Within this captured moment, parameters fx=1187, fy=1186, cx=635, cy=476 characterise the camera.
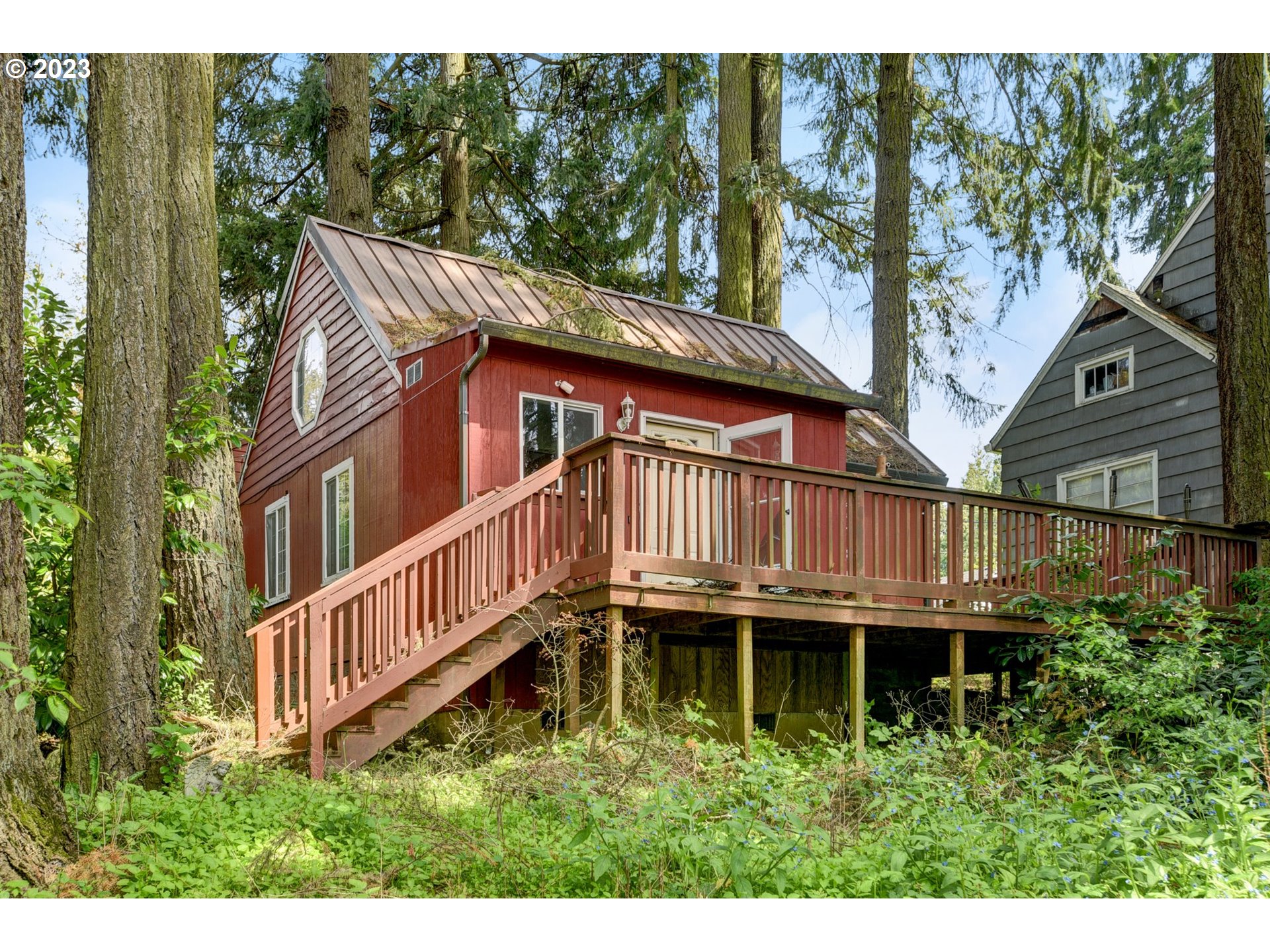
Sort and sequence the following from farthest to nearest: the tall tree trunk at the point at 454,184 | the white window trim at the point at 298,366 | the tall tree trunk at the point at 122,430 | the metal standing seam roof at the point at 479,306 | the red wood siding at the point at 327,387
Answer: the tall tree trunk at the point at 454,184
the white window trim at the point at 298,366
the red wood siding at the point at 327,387
the metal standing seam roof at the point at 479,306
the tall tree trunk at the point at 122,430

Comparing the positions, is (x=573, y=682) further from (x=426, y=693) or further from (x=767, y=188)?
(x=767, y=188)

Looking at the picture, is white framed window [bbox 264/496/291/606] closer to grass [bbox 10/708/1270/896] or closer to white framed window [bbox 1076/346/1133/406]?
grass [bbox 10/708/1270/896]

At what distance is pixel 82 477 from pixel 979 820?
5.61 metres

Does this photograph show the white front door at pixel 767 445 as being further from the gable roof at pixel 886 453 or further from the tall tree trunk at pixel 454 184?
the tall tree trunk at pixel 454 184

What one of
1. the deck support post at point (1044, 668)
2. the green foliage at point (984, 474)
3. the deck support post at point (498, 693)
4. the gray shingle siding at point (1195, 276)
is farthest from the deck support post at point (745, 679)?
the green foliage at point (984, 474)

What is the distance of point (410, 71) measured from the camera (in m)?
20.3

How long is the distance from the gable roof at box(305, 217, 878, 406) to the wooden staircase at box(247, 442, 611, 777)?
2.68m

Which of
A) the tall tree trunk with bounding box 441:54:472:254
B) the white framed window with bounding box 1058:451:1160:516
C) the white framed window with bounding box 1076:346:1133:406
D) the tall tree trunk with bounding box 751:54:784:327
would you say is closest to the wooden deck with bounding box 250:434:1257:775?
the white framed window with bounding box 1058:451:1160:516

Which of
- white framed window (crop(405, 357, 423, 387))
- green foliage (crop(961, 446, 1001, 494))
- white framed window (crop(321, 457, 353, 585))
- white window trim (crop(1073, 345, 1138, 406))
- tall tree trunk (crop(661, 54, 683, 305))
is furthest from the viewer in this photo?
green foliage (crop(961, 446, 1001, 494))

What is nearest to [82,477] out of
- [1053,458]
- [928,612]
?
[928,612]

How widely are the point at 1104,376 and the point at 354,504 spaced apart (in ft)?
33.7

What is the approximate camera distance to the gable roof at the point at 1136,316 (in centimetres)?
1484

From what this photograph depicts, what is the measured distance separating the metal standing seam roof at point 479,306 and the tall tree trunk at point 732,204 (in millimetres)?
3444

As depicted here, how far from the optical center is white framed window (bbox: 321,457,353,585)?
12.6 metres
